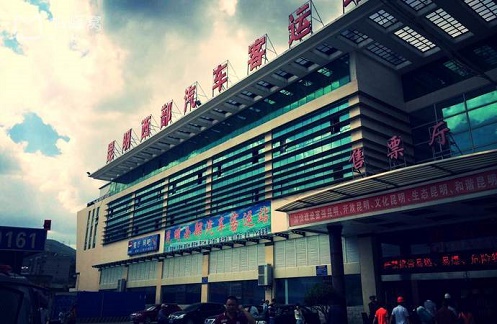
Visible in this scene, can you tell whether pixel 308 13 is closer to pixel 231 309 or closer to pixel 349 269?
pixel 349 269

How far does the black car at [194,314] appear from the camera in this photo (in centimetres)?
2280

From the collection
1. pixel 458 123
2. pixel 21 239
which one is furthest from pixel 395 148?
pixel 21 239

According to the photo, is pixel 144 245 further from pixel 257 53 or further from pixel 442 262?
pixel 442 262

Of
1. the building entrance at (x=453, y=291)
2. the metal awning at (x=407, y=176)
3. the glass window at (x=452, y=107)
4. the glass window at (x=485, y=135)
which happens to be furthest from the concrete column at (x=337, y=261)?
the glass window at (x=452, y=107)

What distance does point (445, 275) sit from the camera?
65.7 feet

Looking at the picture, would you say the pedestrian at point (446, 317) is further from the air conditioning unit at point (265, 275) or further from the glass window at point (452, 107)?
the air conditioning unit at point (265, 275)

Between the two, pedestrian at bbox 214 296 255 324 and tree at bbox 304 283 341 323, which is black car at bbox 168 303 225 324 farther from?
pedestrian at bbox 214 296 255 324

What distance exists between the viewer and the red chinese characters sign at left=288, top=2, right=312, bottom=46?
26328mm

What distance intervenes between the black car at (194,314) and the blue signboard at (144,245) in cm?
1939

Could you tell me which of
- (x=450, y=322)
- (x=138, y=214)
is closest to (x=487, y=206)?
(x=450, y=322)

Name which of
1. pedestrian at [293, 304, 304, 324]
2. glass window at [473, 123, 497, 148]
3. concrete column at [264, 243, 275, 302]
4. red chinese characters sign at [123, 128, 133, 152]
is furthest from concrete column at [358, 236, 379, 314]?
red chinese characters sign at [123, 128, 133, 152]

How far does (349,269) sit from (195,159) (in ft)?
68.8

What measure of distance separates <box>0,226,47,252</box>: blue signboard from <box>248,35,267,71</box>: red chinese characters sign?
23437 mm

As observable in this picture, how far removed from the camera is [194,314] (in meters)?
23.3
